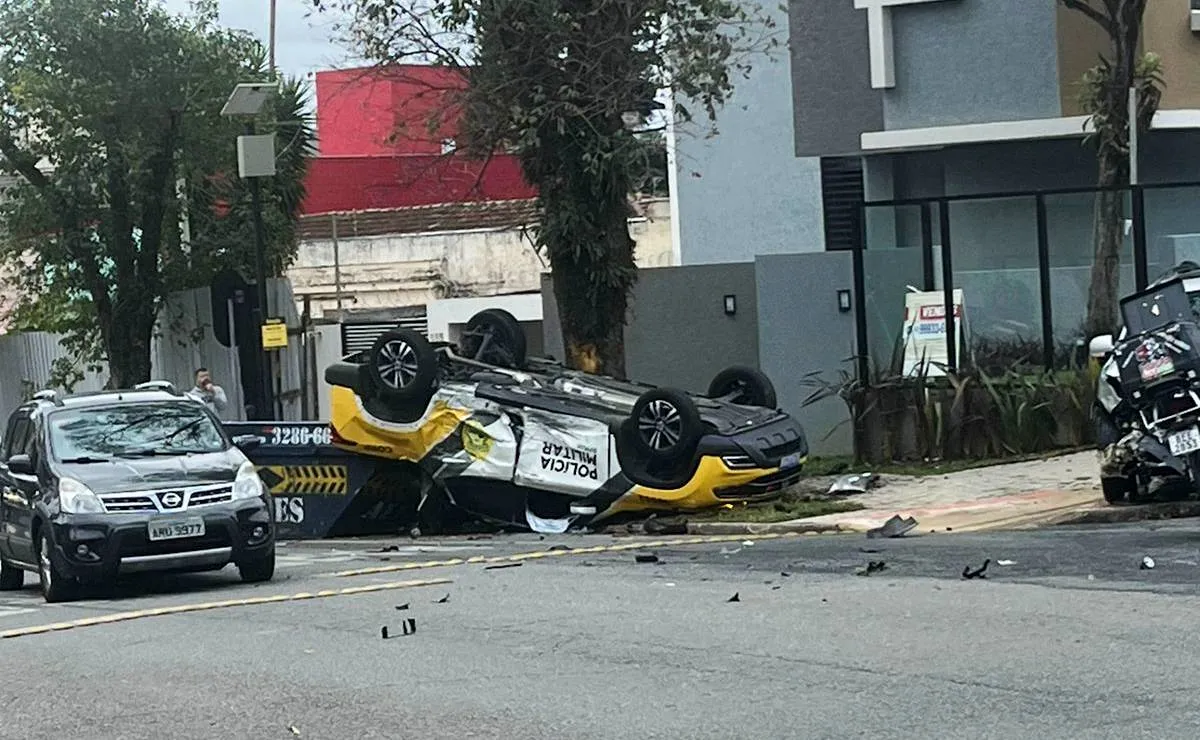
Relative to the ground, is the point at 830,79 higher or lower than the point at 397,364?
higher

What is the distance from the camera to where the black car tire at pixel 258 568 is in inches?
573

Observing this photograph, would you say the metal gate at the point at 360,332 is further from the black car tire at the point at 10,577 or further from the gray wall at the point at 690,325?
the black car tire at the point at 10,577

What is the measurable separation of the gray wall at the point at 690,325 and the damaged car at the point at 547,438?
4.64m

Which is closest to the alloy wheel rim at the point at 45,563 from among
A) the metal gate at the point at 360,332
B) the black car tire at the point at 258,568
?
the black car tire at the point at 258,568

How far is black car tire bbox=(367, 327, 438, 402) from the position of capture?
18344 millimetres

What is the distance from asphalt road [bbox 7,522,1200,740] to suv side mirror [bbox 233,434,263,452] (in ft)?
17.7

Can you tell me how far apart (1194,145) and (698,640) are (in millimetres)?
15380

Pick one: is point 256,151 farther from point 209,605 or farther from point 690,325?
point 209,605

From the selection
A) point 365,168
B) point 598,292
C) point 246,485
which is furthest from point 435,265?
point 246,485

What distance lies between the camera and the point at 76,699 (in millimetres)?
9469

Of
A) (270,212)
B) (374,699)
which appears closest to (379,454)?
(374,699)

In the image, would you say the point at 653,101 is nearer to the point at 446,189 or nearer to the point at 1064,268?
Answer: the point at 1064,268

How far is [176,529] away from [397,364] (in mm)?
4787

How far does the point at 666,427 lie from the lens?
1747 cm
